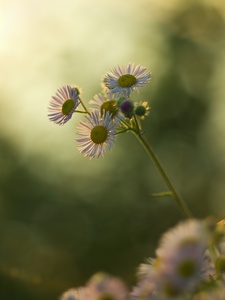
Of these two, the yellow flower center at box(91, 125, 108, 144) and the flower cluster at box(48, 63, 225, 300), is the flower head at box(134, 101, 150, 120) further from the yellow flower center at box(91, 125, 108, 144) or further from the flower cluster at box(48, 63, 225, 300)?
the yellow flower center at box(91, 125, 108, 144)

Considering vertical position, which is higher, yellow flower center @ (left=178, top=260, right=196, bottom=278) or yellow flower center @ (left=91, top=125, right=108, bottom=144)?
yellow flower center @ (left=91, top=125, right=108, bottom=144)

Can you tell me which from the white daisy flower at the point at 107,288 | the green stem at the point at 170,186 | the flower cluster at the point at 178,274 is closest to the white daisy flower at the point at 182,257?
the flower cluster at the point at 178,274

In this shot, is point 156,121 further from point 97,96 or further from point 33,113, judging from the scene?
point 97,96

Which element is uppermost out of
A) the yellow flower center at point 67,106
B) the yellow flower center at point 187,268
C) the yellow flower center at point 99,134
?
the yellow flower center at point 67,106

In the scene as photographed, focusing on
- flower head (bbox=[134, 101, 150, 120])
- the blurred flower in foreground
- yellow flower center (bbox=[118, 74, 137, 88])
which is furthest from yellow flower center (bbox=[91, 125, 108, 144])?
the blurred flower in foreground

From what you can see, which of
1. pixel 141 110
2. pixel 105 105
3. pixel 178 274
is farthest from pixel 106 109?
pixel 178 274

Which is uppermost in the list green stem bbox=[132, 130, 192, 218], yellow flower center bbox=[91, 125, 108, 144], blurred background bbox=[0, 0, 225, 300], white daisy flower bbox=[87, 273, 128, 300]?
blurred background bbox=[0, 0, 225, 300]

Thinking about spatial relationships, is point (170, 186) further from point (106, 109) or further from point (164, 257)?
point (164, 257)

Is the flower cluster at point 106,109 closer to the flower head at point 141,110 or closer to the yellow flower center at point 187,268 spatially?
the flower head at point 141,110
